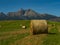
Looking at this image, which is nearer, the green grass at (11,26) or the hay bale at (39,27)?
the hay bale at (39,27)

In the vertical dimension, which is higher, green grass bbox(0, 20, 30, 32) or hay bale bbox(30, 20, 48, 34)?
hay bale bbox(30, 20, 48, 34)

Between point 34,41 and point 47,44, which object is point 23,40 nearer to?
point 34,41

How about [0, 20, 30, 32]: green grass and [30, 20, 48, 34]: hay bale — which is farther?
[0, 20, 30, 32]: green grass

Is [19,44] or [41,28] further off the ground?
[41,28]

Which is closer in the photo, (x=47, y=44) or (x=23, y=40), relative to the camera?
(x=47, y=44)

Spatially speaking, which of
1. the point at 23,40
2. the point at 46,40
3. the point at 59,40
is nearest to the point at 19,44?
the point at 23,40

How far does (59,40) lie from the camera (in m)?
26.4

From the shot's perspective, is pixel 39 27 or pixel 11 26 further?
pixel 11 26

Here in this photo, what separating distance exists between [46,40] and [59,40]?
1.70 meters

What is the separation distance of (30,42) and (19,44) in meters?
1.53

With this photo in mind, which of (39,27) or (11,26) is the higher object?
(39,27)

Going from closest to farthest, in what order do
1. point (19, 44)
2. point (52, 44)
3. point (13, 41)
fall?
point (52, 44) → point (19, 44) → point (13, 41)

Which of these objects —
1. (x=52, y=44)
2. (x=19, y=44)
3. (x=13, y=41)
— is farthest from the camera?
(x=13, y=41)

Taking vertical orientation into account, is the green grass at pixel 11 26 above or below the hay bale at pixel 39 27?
below
